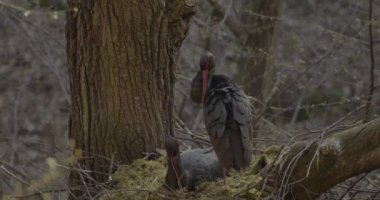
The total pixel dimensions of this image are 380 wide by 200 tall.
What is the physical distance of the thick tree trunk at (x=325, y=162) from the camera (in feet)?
15.4

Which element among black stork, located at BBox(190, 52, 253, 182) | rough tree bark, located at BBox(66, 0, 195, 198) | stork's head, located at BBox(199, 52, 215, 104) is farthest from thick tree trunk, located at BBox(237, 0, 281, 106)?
black stork, located at BBox(190, 52, 253, 182)

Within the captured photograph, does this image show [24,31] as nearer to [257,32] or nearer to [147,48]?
[257,32]

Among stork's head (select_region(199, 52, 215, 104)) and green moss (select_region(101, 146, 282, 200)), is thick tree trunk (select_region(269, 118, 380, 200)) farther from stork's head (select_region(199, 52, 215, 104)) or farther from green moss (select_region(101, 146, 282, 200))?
stork's head (select_region(199, 52, 215, 104))

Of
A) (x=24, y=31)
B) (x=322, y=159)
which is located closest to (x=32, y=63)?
(x=24, y=31)

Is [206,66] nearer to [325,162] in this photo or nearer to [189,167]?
[189,167]

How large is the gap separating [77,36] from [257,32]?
368 centimetres

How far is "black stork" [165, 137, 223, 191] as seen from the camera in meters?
5.40

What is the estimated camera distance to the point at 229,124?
216 inches

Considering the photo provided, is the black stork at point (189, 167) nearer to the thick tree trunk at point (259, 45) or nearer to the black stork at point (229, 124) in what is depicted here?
the black stork at point (229, 124)

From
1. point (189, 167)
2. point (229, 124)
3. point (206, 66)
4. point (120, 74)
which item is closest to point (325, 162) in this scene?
point (229, 124)

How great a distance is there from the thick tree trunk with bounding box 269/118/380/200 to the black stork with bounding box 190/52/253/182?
1.37ft

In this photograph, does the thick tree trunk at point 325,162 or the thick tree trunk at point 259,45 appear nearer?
the thick tree trunk at point 325,162

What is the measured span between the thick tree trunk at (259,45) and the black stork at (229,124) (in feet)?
10.5

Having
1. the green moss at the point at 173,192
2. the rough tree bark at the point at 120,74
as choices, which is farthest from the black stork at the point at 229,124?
the rough tree bark at the point at 120,74
